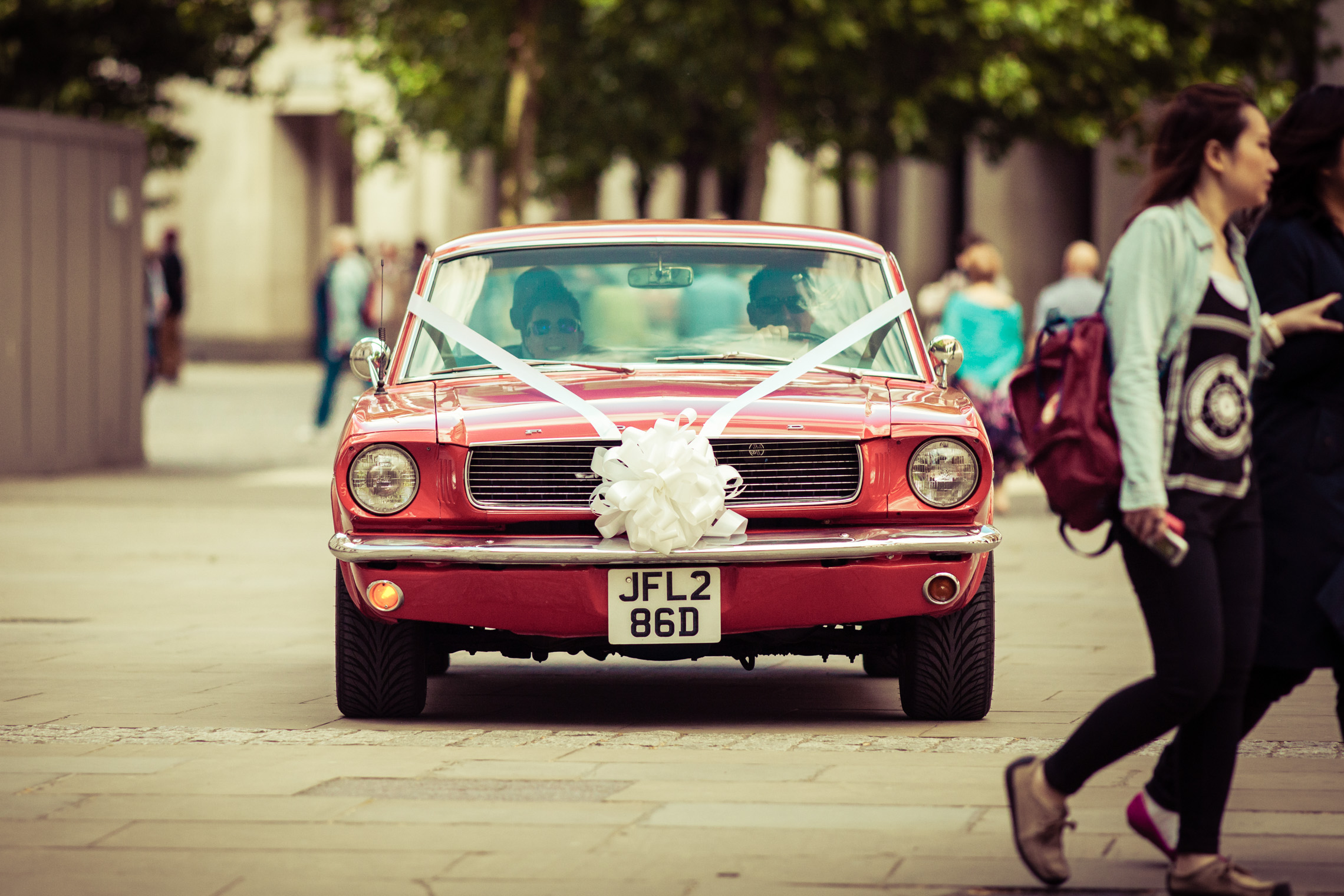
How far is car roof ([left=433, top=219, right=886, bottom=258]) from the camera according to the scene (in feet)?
25.8

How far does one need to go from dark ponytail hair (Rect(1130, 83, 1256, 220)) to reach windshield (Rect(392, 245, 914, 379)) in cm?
277

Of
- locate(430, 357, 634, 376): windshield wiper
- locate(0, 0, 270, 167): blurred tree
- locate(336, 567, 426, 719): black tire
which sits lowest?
locate(336, 567, 426, 719): black tire

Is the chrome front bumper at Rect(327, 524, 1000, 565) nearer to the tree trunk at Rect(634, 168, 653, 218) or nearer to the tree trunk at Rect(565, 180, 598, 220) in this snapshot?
the tree trunk at Rect(634, 168, 653, 218)

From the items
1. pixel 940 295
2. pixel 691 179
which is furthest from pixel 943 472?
pixel 691 179

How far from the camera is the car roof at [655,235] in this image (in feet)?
25.8

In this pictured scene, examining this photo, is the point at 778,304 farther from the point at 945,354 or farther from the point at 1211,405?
the point at 1211,405

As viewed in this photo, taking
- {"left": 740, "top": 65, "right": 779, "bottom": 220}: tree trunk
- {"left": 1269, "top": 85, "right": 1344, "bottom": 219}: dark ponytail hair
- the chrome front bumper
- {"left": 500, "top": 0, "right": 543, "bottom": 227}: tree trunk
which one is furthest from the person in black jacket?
{"left": 740, "top": 65, "right": 779, "bottom": 220}: tree trunk

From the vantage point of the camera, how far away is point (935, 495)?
22.0 ft

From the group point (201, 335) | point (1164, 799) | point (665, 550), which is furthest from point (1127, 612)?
point (201, 335)

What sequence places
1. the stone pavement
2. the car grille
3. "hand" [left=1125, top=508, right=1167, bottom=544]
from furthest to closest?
1. the car grille
2. the stone pavement
3. "hand" [left=1125, top=508, right=1167, bottom=544]

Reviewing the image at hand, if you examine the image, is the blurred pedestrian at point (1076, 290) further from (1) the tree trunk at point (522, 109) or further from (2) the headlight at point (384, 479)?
(2) the headlight at point (384, 479)

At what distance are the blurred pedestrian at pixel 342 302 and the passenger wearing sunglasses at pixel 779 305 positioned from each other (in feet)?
41.8

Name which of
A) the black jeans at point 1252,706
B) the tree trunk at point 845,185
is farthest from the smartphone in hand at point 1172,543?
the tree trunk at point 845,185

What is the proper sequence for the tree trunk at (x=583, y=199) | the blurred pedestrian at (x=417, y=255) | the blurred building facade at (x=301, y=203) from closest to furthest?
the tree trunk at (x=583, y=199) < the blurred pedestrian at (x=417, y=255) < the blurred building facade at (x=301, y=203)
